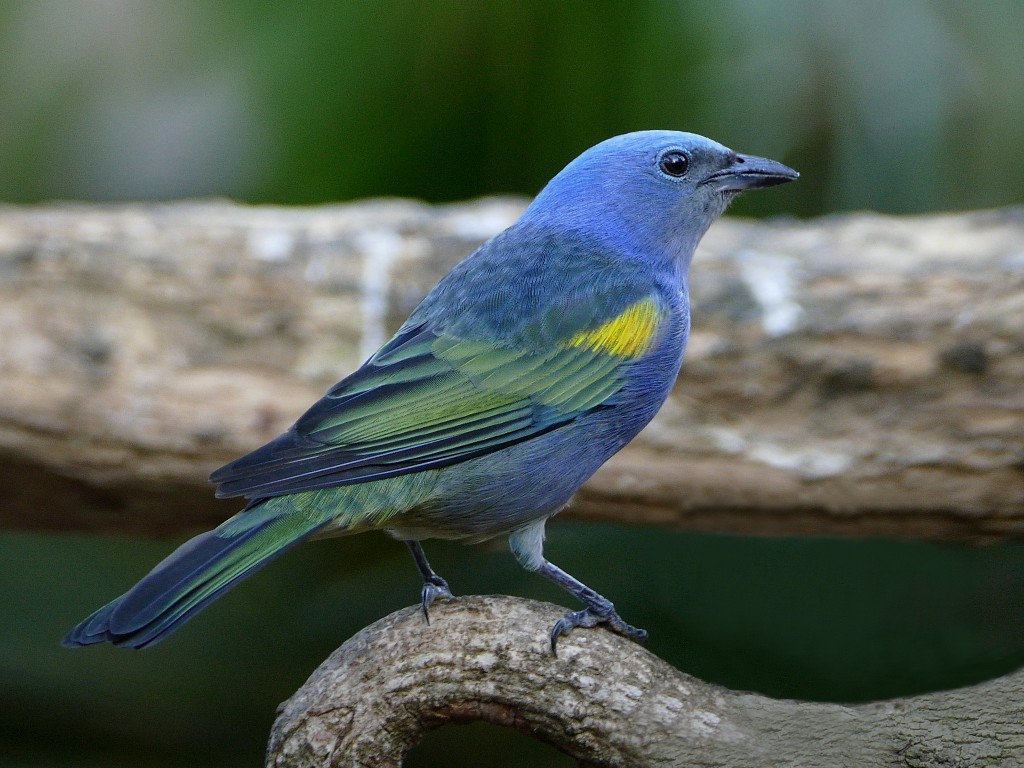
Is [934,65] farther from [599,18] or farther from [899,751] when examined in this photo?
[899,751]

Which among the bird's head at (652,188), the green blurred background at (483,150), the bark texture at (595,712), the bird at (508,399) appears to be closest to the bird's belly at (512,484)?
the bird at (508,399)

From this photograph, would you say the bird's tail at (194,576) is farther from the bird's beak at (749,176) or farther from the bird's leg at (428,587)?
the bird's beak at (749,176)

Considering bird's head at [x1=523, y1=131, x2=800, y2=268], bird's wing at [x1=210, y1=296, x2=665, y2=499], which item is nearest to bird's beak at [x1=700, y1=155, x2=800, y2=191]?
bird's head at [x1=523, y1=131, x2=800, y2=268]

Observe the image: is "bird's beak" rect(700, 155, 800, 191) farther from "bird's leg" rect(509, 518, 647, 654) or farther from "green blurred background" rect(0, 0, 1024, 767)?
"green blurred background" rect(0, 0, 1024, 767)

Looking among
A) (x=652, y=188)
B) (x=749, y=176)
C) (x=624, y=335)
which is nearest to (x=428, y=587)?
(x=624, y=335)

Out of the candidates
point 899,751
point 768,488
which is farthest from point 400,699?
point 768,488

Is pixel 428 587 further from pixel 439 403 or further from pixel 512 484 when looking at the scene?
pixel 439 403
